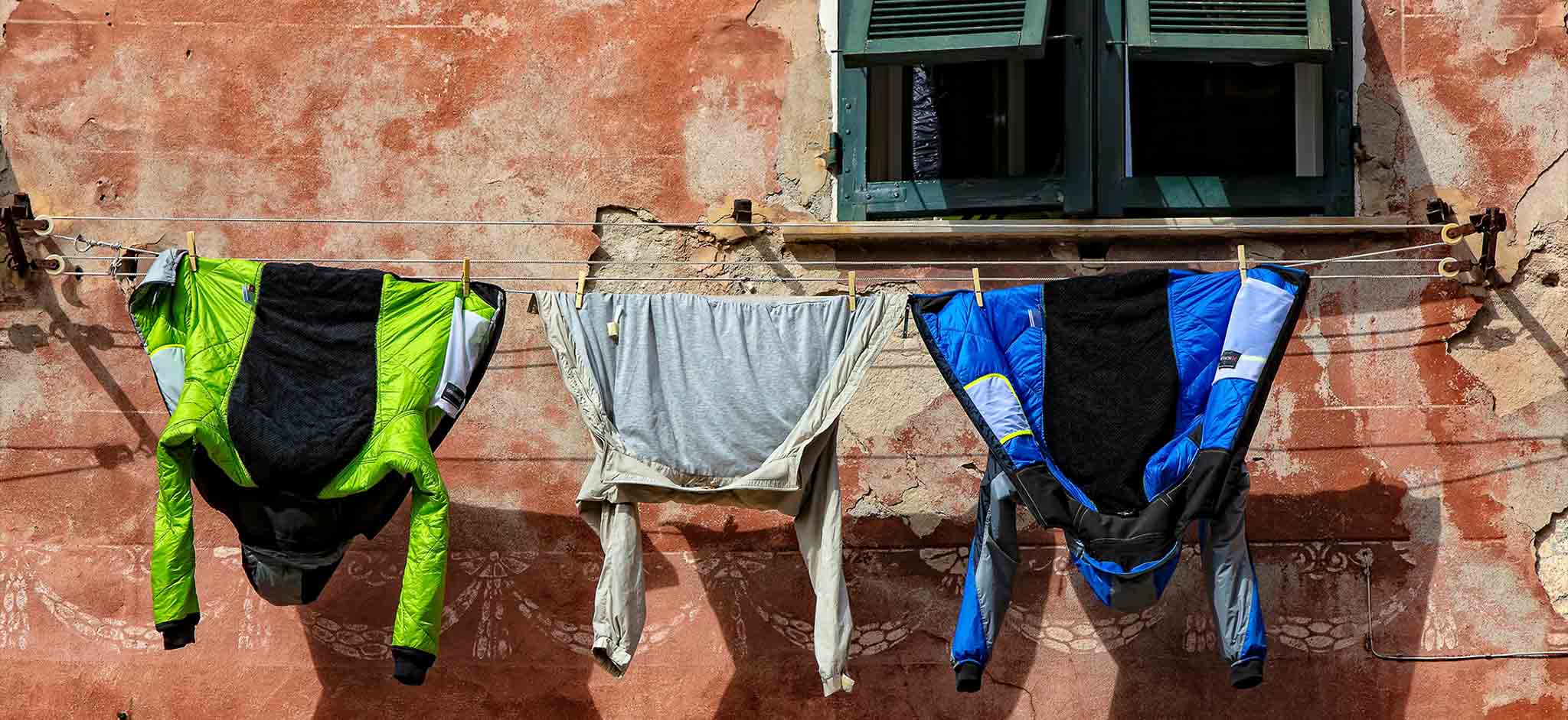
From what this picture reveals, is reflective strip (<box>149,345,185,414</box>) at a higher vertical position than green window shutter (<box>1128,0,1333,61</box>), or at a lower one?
lower

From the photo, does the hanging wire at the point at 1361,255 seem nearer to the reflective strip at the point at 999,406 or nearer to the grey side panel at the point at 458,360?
the reflective strip at the point at 999,406

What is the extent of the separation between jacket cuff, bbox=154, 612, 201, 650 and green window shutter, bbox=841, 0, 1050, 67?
2.58 metres

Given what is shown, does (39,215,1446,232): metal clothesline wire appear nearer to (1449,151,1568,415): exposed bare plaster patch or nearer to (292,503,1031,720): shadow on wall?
(1449,151,1568,415): exposed bare plaster patch

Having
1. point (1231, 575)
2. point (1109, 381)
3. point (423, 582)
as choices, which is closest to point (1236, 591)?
point (1231, 575)

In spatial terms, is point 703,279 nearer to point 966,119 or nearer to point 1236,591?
point 966,119

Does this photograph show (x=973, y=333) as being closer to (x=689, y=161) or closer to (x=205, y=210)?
(x=689, y=161)

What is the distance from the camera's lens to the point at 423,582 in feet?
16.5

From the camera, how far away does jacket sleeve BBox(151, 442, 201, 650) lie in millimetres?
4969

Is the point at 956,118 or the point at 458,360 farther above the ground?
the point at 956,118

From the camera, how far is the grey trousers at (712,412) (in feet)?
16.5

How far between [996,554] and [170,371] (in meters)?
2.46

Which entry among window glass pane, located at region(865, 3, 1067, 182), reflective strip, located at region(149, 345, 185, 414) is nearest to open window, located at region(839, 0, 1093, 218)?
window glass pane, located at region(865, 3, 1067, 182)

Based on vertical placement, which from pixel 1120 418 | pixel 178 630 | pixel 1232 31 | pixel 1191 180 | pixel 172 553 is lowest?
pixel 178 630

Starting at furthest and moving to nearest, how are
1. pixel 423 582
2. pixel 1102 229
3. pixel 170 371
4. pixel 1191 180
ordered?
pixel 1191 180, pixel 1102 229, pixel 170 371, pixel 423 582
